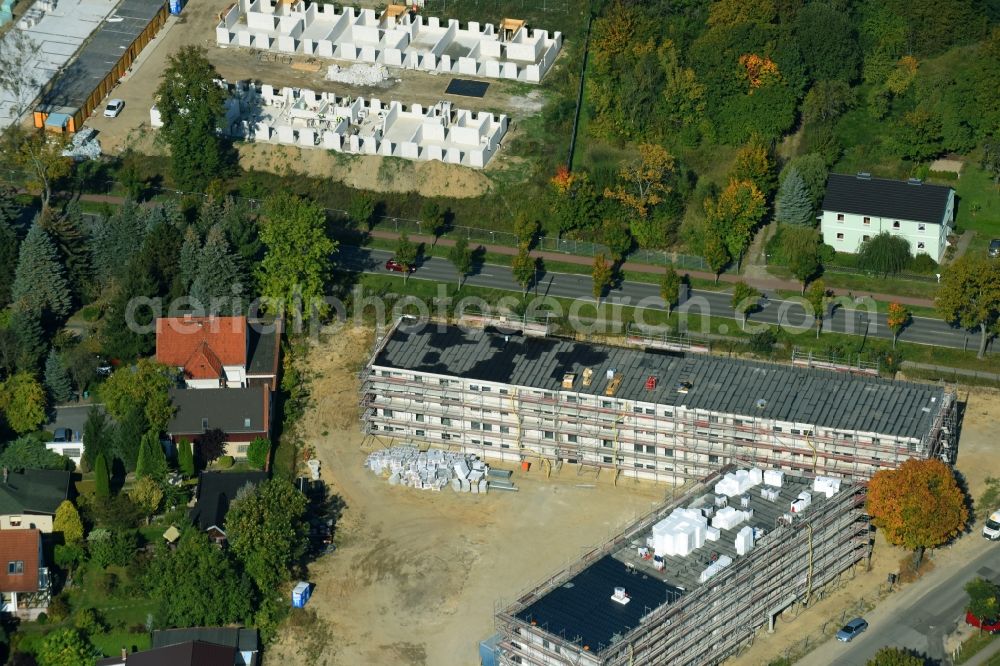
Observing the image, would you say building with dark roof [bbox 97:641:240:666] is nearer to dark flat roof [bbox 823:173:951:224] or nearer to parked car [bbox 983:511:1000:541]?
parked car [bbox 983:511:1000:541]

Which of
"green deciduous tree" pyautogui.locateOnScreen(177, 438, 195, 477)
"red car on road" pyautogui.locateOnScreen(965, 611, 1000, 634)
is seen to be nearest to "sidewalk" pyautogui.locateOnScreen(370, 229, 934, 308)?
"green deciduous tree" pyautogui.locateOnScreen(177, 438, 195, 477)

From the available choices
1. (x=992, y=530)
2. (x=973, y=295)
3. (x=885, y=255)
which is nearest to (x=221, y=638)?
(x=992, y=530)

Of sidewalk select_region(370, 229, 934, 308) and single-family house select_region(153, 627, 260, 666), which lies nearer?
single-family house select_region(153, 627, 260, 666)

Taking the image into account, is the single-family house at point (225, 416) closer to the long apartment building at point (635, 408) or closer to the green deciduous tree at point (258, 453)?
the green deciduous tree at point (258, 453)

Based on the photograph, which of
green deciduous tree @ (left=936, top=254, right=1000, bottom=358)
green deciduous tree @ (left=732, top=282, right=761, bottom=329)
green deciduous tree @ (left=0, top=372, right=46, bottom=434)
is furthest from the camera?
green deciduous tree @ (left=732, top=282, right=761, bottom=329)

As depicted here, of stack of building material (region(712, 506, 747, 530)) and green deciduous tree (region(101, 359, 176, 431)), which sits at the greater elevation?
green deciduous tree (region(101, 359, 176, 431))

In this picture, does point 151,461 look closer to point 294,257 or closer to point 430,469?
point 430,469
